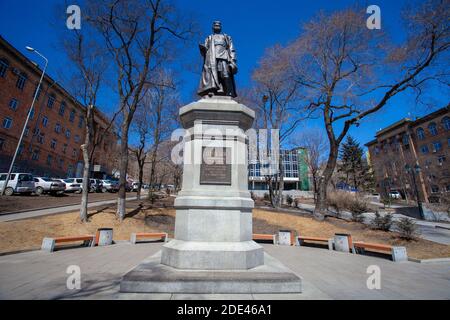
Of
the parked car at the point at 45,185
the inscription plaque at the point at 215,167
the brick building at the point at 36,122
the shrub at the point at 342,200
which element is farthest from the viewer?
the brick building at the point at 36,122

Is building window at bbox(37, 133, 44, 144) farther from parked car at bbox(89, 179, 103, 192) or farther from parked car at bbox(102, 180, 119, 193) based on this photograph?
parked car at bbox(102, 180, 119, 193)

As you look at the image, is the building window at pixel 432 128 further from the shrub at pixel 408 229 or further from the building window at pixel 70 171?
the building window at pixel 70 171

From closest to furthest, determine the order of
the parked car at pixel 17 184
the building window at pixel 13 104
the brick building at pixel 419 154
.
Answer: the parked car at pixel 17 184 < the building window at pixel 13 104 < the brick building at pixel 419 154

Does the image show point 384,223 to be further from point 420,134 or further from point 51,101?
point 420,134

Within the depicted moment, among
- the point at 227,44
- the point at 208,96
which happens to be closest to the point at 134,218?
the point at 208,96

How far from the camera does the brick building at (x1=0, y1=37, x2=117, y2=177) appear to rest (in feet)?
89.6

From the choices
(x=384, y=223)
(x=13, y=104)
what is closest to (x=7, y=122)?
(x=13, y=104)

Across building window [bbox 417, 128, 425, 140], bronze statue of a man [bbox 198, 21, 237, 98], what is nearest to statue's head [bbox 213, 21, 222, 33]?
bronze statue of a man [bbox 198, 21, 237, 98]

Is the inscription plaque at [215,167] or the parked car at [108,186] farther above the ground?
the parked car at [108,186]

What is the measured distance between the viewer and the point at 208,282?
4.08 m

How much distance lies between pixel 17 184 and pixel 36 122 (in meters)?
11.7

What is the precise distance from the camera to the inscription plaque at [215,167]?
18.6ft

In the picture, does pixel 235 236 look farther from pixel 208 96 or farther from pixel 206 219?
pixel 208 96
